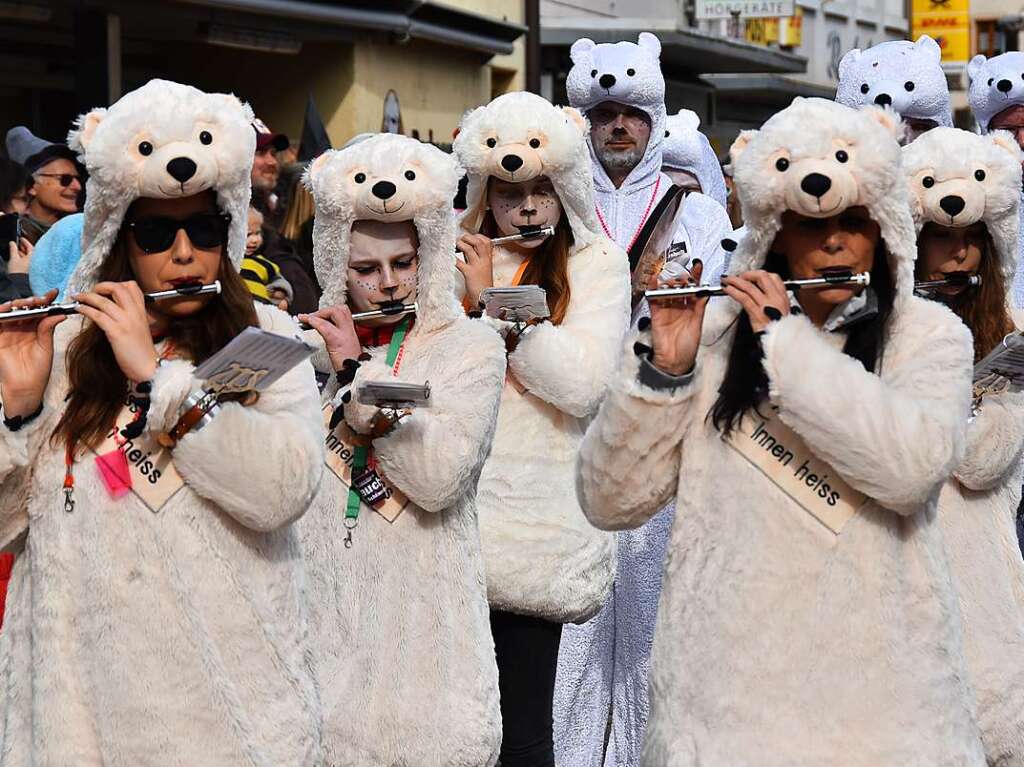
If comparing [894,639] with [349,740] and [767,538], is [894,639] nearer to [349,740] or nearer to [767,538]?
[767,538]

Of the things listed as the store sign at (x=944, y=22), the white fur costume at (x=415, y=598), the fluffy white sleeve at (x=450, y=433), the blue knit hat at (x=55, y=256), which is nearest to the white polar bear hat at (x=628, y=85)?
A: the blue knit hat at (x=55, y=256)

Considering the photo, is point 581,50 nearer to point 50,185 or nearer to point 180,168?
point 50,185

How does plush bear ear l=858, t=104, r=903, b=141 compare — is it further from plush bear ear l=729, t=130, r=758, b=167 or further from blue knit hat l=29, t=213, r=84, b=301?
blue knit hat l=29, t=213, r=84, b=301

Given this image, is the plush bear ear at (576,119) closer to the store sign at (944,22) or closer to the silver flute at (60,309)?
the silver flute at (60,309)

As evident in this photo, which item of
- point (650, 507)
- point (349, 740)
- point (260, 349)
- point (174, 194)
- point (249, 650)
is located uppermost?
point (174, 194)

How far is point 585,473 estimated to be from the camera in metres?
4.66

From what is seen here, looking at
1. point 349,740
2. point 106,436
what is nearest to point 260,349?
point 106,436

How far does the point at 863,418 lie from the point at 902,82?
528 centimetres

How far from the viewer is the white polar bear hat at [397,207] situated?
19.0ft

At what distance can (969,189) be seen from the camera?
19.5ft

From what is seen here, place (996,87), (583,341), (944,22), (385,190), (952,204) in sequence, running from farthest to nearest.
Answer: (944,22), (996,87), (583,341), (952,204), (385,190)

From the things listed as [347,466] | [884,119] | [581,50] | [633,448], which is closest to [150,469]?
[633,448]

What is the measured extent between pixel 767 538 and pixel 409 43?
16.9 meters

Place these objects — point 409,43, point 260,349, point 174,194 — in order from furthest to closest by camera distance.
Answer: point 409,43, point 174,194, point 260,349
